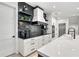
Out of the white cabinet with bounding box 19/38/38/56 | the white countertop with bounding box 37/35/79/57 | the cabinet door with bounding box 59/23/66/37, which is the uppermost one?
the cabinet door with bounding box 59/23/66/37

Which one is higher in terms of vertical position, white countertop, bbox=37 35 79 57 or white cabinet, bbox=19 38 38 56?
white countertop, bbox=37 35 79 57

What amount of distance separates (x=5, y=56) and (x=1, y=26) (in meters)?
1.17

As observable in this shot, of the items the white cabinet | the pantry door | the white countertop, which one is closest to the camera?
the white countertop

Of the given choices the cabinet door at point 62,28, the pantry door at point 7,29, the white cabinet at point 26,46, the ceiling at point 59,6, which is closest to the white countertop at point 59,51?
the white cabinet at point 26,46

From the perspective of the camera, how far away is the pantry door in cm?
249

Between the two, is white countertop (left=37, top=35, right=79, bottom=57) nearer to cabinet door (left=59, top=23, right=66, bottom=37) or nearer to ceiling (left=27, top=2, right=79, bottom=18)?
ceiling (left=27, top=2, right=79, bottom=18)

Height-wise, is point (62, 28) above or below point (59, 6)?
below

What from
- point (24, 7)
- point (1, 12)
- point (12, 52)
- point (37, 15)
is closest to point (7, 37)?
point (12, 52)

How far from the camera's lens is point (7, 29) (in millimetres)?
2666

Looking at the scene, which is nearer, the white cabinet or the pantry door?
the pantry door

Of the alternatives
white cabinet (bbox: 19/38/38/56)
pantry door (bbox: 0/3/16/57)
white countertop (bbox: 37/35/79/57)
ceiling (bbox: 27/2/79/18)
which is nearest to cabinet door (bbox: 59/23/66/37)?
→ ceiling (bbox: 27/2/79/18)

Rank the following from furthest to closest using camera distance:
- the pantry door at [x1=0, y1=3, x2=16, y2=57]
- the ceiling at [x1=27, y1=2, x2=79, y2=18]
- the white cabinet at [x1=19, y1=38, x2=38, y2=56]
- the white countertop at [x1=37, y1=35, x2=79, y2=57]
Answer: the ceiling at [x1=27, y1=2, x2=79, y2=18]
the white cabinet at [x1=19, y1=38, x2=38, y2=56]
the pantry door at [x1=0, y1=3, x2=16, y2=57]
the white countertop at [x1=37, y1=35, x2=79, y2=57]

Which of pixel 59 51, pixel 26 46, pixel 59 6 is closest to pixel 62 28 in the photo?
pixel 59 6

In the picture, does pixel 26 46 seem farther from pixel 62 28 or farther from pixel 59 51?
pixel 62 28
